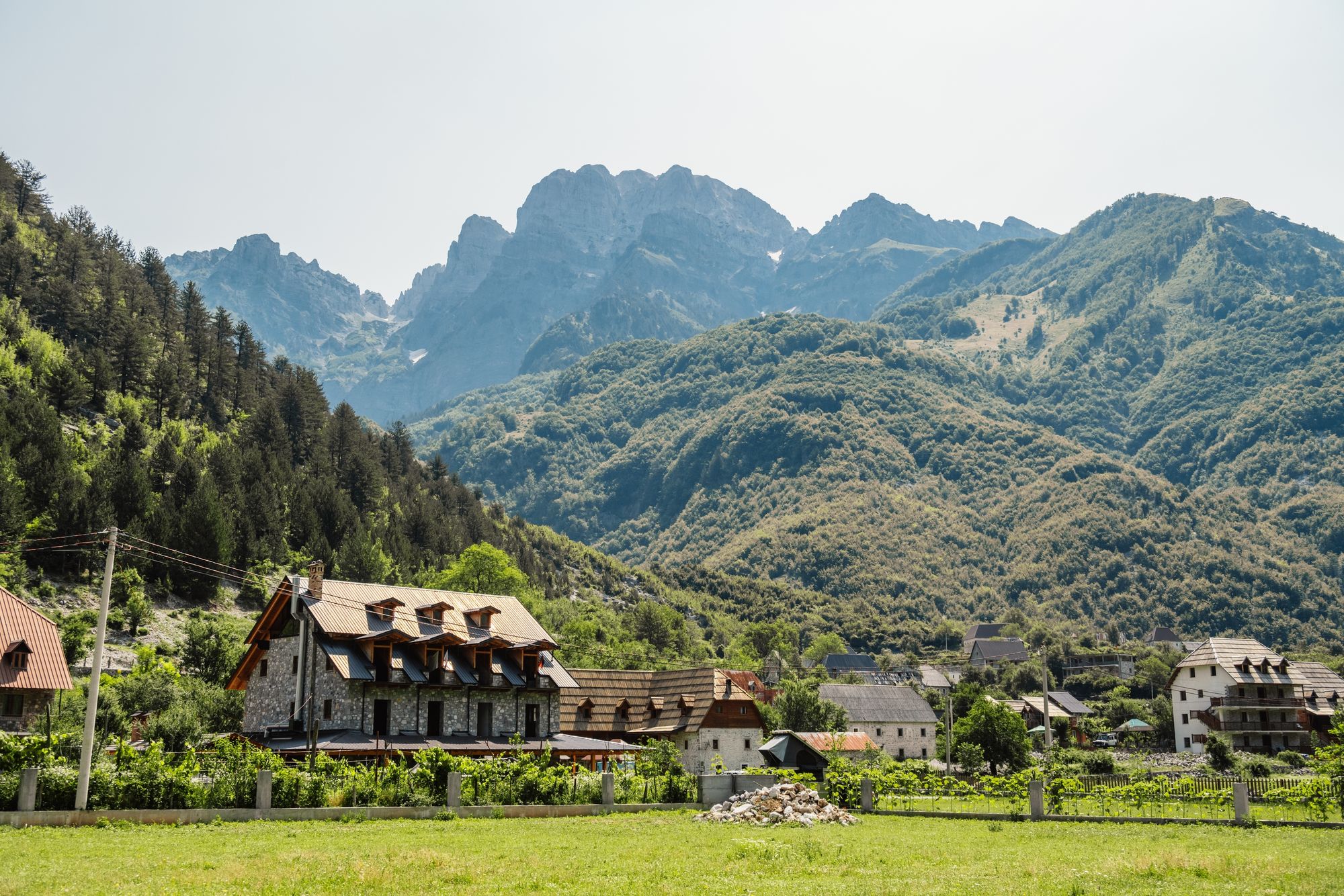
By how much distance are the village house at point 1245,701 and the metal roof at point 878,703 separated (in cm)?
2368

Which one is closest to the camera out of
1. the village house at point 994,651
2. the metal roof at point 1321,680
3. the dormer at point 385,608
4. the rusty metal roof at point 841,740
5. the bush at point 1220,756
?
the dormer at point 385,608

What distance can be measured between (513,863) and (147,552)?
64491 millimetres

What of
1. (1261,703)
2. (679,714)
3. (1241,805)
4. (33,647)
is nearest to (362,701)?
(33,647)

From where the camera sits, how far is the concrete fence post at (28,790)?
94.3ft

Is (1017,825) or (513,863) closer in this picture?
(513,863)

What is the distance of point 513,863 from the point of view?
2272 cm

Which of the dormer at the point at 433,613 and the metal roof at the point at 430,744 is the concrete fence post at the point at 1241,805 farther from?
the dormer at the point at 433,613

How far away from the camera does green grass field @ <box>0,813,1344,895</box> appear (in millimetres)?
19859

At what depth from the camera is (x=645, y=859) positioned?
23906mm

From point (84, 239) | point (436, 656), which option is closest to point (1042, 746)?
point (436, 656)

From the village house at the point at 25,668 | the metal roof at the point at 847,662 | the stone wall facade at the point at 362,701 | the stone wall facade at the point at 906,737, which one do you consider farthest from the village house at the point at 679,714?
the metal roof at the point at 847,662

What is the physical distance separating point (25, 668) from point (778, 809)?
35127mm

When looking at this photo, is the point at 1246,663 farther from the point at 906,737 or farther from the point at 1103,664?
the point at 1103,664

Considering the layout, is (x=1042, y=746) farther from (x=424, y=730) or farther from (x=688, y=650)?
(x=424, y=730)
